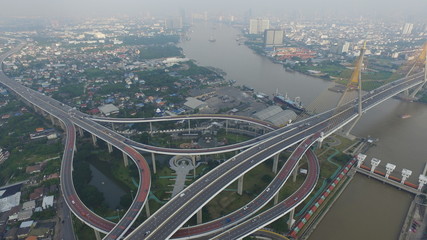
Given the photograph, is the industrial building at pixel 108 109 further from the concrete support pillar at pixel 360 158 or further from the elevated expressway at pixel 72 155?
the concrete support pillar at pixel 360 158

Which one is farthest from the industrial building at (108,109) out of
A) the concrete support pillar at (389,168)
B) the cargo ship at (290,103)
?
the concrete support pillar at (389,168)

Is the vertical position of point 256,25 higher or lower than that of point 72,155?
higher

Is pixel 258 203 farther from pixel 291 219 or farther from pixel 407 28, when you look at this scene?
pixel 407 28

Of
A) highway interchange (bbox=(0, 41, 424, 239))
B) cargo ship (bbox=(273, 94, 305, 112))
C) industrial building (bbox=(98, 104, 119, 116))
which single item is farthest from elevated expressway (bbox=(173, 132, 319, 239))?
industrial building (bbox=(98, 104, 119, 116))

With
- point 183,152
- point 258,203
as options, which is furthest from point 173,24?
point 258,203

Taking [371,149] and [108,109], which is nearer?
[371,149]

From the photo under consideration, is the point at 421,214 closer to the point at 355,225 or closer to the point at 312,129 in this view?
the point at 355,225

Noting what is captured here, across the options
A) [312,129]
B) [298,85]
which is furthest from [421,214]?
[298,85]
